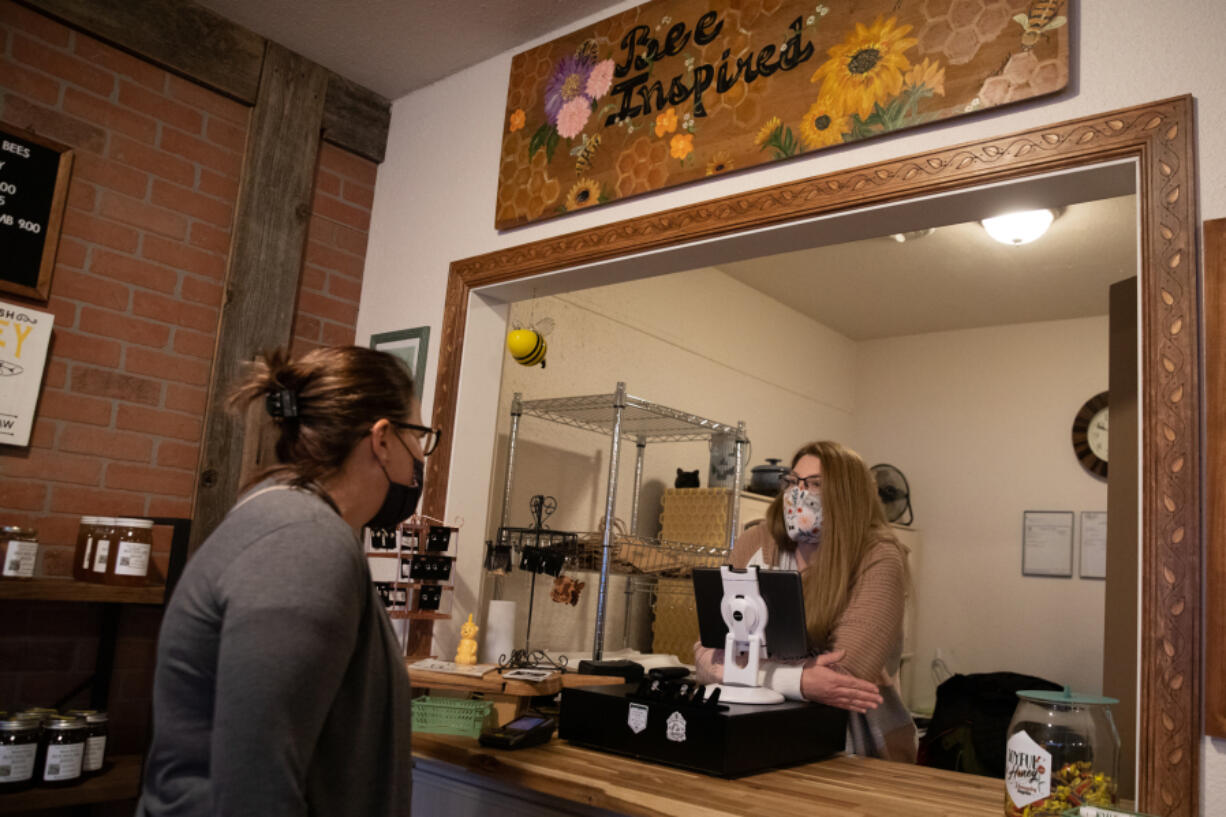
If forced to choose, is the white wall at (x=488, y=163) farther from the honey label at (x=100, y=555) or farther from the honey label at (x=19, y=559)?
the honey label at (x=19, y=559)

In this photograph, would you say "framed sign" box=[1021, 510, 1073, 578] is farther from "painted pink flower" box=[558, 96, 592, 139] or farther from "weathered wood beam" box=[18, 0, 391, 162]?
"weathered wood beam" box=[18, 0, 391, 162]

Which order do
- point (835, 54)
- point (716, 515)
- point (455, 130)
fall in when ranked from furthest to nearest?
point (716, 515), point (455, 130), point (835, 54)

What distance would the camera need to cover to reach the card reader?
1.94 metres

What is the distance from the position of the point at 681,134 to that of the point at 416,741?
1.65 meters

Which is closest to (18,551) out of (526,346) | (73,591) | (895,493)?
(73,591)

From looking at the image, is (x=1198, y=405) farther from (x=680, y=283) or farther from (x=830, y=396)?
(x=830, y=396)

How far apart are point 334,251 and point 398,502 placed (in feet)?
6.68

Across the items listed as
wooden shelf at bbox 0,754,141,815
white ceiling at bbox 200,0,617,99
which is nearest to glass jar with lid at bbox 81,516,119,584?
wooden shelf at bbox 0,754,141,815

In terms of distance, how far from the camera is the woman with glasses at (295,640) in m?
1.09

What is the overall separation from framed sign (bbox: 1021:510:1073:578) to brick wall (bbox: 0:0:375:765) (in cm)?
429

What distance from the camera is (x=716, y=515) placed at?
12.6 ft

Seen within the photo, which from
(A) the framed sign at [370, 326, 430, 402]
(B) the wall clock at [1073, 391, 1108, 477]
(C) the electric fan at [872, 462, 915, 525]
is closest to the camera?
(A) the framed sign at [370, 326, 430, 402]

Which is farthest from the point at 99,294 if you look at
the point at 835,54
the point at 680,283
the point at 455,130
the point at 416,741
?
the point at 680,283

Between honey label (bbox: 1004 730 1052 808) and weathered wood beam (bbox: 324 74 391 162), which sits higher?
weathered wood beam (bbox: 324 74 391 162)
